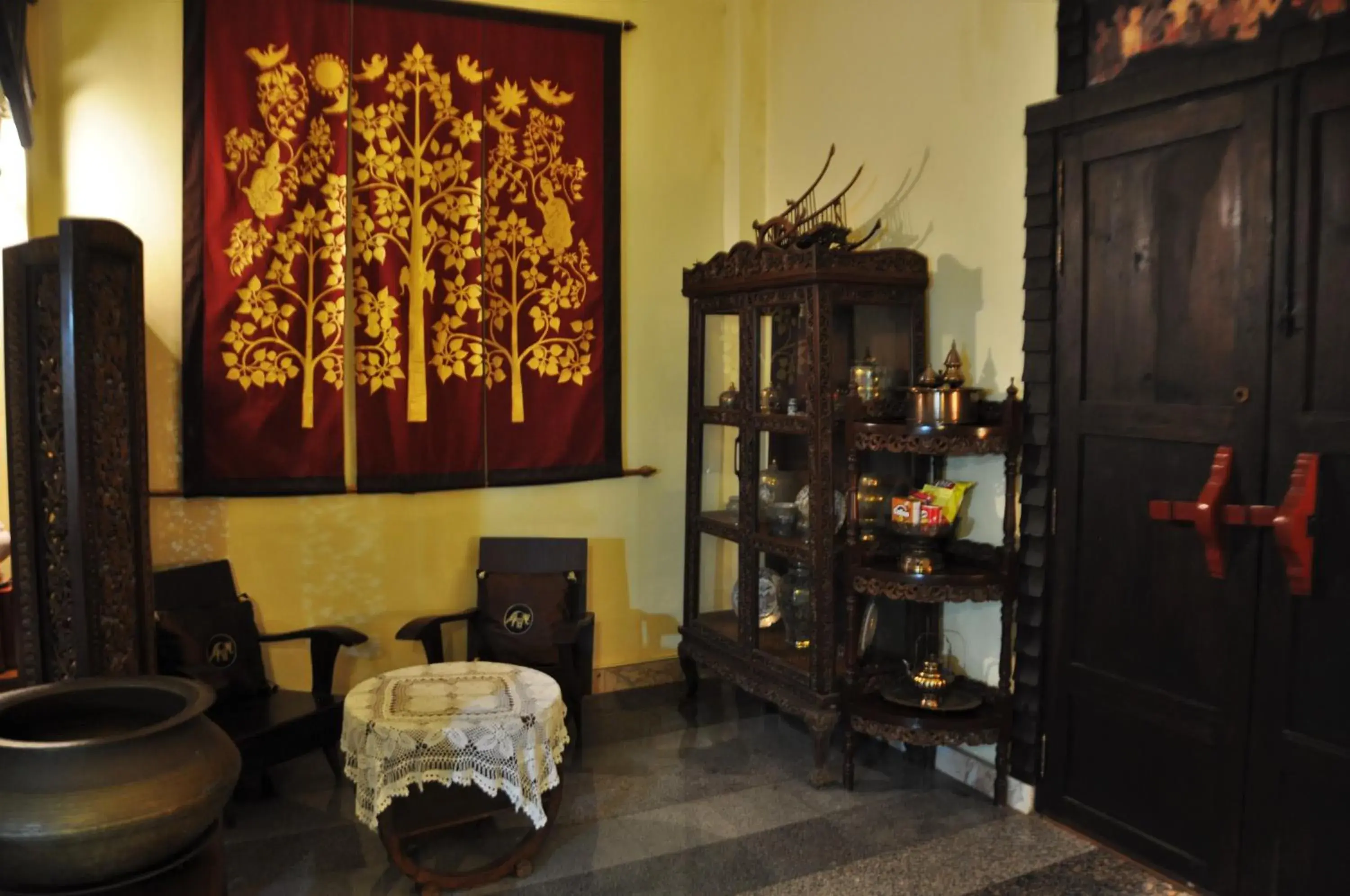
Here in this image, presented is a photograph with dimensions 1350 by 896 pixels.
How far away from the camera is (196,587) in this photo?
11.2 ft

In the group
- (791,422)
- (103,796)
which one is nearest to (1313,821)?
(791,422)

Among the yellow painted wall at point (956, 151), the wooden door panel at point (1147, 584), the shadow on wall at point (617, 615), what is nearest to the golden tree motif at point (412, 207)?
the shadow on wall at point (617, 615)

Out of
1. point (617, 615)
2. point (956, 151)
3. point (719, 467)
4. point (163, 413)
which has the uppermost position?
point (956, 151)

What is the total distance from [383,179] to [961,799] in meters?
3.02

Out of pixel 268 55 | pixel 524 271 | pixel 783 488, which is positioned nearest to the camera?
pixel 268 55

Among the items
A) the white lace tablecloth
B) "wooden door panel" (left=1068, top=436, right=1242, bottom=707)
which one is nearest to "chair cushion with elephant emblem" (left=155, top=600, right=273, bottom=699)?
the white lace tablecloth

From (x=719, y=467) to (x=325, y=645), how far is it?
186 cm

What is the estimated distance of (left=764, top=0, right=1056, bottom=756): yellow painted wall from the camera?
3113 millimetres

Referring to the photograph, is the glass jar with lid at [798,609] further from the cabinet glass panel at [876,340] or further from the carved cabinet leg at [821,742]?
the cabinet glass panel at [876,340]

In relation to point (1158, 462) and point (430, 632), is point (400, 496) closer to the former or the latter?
point (430, 632)

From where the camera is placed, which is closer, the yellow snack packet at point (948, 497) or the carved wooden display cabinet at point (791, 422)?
the yellow snack packet at point (948, 497)

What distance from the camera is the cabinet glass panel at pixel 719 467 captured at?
4.44 meters

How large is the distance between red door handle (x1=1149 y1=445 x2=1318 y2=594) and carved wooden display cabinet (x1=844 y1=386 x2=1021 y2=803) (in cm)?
54

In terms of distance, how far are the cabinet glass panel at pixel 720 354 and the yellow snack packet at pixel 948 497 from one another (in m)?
1.37
